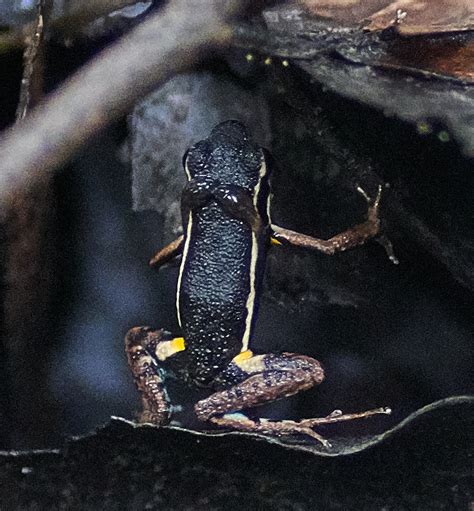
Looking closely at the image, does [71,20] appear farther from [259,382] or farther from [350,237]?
[259,382]

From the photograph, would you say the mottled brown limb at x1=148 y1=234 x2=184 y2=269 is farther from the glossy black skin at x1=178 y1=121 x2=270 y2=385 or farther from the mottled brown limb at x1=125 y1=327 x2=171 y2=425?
the mottled brown limb at x1=125 y1=327 x2=171 y2=425

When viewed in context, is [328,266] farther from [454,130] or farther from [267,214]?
[454,130]

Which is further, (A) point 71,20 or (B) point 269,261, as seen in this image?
(B) point 269,261

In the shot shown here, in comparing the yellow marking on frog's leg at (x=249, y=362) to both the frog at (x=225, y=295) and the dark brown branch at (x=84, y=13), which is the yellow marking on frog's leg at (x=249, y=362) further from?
the dark brown branch at (x=84, y=13)

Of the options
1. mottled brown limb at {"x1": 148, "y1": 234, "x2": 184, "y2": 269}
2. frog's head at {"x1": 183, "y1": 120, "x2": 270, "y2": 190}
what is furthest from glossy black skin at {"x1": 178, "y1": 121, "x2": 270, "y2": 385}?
mottled brown limb at {"x1": 148, "y1": 234, "x2": 184, "y2": 269}

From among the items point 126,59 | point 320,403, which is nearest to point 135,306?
point 320,403

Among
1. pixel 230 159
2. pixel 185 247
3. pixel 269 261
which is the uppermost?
pixel 230 159

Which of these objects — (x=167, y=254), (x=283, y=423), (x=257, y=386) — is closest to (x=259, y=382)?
(x=257, y=386)
